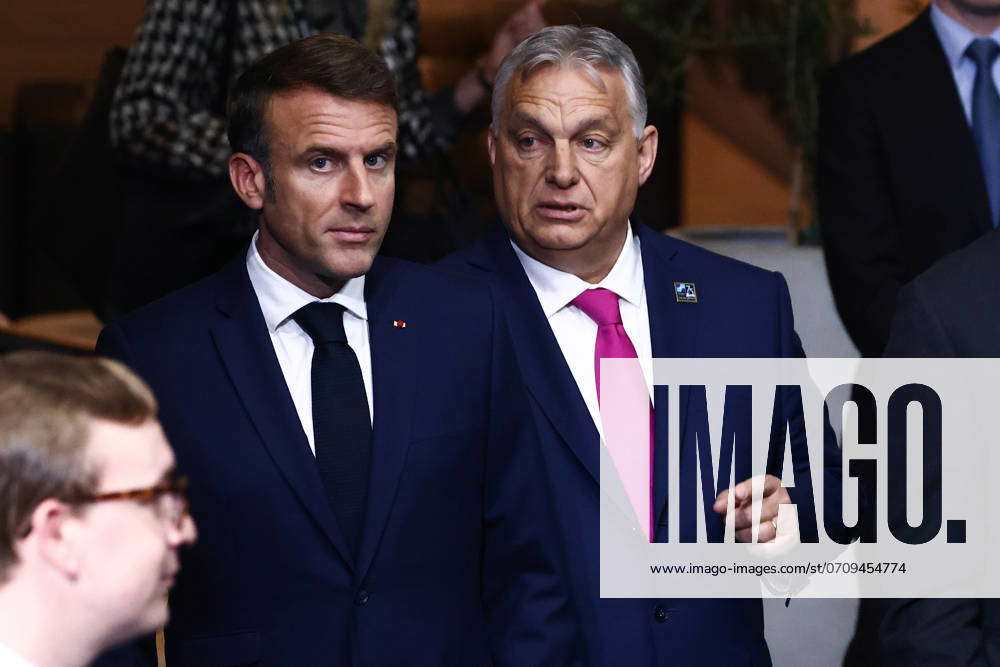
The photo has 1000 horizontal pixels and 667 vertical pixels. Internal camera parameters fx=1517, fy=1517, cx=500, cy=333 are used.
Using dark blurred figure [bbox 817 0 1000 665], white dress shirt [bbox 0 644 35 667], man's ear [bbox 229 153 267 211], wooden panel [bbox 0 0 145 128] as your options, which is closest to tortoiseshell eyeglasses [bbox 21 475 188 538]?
white dress shirt [bbox 0 644 35 667]

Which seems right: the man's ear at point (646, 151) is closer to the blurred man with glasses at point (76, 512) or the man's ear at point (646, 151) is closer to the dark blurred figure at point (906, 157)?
the dark blurred figure at point (906, 157)

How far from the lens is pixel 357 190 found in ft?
7.20

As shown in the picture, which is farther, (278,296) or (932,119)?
(932,119)

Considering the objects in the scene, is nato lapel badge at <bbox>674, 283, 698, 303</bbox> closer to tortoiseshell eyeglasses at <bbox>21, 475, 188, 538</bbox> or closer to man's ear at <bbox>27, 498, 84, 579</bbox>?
tortoiseshell eyeglasses at <bbox>21, 475, 188, 538</bbox>

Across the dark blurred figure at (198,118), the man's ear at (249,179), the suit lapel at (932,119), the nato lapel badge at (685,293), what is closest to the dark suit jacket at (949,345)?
the nato lapel badge at (685,293)

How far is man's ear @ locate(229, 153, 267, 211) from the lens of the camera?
228 centimetres

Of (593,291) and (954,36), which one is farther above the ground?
(954,36)

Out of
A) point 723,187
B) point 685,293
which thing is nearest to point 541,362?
point 685,293

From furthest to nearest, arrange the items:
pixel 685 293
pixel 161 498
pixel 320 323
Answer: pixel 685 293 → pixel 320 323 → pixel 161 498

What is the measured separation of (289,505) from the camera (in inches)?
83.4

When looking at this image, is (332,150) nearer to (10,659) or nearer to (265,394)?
(265,394)

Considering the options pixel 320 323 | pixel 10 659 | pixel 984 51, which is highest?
pixel 984 51

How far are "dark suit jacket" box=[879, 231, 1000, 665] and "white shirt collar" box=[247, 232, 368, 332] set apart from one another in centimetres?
80

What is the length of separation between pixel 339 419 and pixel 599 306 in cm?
58
